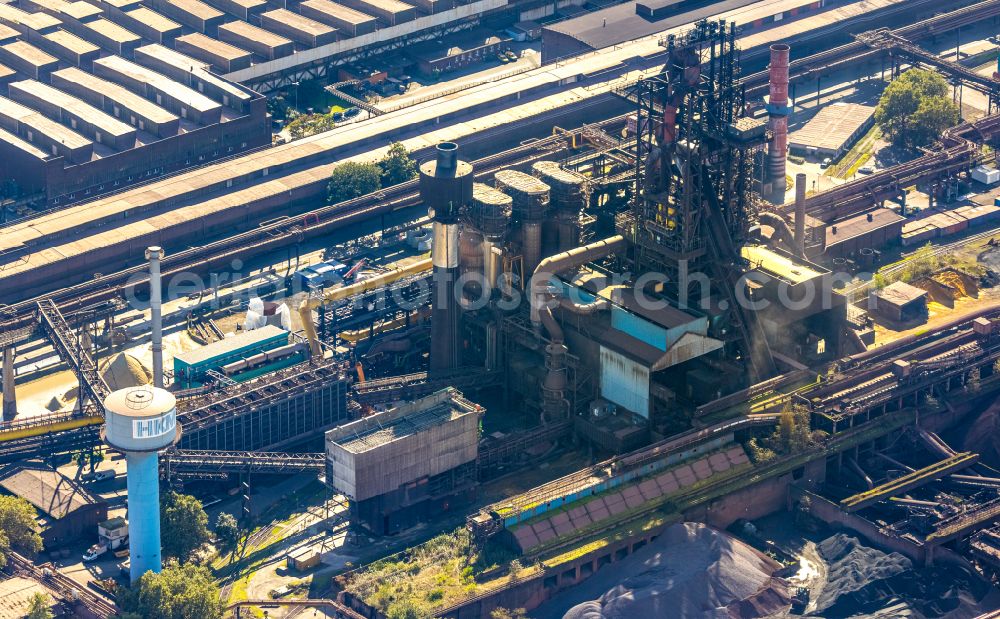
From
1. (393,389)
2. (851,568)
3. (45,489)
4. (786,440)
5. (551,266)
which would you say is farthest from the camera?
(393,389)

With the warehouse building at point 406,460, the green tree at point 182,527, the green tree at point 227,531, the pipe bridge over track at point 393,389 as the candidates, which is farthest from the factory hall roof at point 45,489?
the pipe bridge over track at point 393,389

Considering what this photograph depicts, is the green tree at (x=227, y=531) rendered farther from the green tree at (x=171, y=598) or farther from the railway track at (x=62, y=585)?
the railway track at (x=62, y=585)

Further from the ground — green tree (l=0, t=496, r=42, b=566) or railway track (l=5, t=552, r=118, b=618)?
green tree (l=0, t=496, r=42, b=566)

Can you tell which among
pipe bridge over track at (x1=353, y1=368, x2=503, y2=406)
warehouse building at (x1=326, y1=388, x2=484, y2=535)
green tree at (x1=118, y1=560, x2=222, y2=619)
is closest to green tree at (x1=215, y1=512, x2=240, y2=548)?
warehouse building at (x1=326, y1=388, x2=484, y2=535)

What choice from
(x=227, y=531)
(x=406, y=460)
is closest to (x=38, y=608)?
(x=227, y=531)

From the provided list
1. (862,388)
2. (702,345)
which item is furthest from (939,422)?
(702,345)

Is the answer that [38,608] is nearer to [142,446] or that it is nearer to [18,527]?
[18,527]

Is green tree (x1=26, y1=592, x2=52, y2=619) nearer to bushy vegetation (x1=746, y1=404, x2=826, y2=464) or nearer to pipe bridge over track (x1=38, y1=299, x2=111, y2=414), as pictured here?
pipe bridge over track (x1=38, y1=299, x2=111, y2=414)
